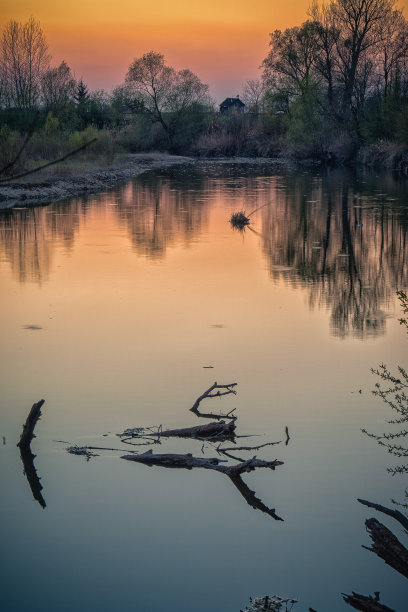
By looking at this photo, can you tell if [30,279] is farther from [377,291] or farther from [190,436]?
[190,436]

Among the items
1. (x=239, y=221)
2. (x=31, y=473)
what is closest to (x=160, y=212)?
(x=239, y=221)

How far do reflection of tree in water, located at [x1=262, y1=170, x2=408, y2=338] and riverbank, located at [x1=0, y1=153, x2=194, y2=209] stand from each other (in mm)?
7985

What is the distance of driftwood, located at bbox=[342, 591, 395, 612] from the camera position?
459 cm

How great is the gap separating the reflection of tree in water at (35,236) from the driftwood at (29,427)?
7486mm

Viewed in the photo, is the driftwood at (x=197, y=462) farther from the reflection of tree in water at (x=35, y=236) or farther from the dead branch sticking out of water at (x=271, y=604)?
the reflection of tree in water at (x=35, y=236)

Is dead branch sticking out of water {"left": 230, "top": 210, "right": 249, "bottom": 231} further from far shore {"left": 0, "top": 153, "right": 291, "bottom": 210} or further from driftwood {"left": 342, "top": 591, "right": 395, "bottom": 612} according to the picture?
driftwood {"left": 342, "top": 591, "right": 395, "bottom": 612}

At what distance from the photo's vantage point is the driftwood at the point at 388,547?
496 centimetres

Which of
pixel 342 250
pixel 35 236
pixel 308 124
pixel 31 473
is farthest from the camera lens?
pixel 308 124

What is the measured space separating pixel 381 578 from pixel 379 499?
962 mm

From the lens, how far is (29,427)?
21.6ft

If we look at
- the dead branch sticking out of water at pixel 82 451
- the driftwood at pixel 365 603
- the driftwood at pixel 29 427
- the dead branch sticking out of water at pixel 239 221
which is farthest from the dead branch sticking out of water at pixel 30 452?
the dead branch sticking out of water at pixel 239 221

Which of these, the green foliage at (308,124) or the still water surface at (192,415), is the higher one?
the green foliage at (308,124)

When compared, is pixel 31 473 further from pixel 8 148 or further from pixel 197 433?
pixel 8 148

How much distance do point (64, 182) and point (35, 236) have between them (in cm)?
1401
